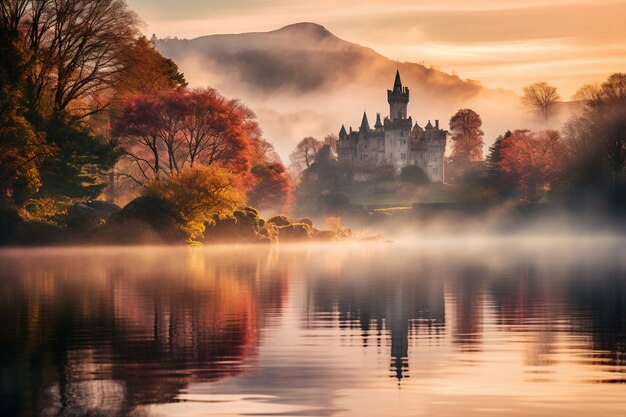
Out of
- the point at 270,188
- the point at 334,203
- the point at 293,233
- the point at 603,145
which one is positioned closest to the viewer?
the point at 293,233

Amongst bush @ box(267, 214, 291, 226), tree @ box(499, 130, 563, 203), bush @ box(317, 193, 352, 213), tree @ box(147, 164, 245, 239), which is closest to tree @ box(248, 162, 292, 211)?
bush @ box(267, 214, 291, 226)

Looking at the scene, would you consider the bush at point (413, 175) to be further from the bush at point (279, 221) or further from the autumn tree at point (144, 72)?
the bush at point (279, 221)

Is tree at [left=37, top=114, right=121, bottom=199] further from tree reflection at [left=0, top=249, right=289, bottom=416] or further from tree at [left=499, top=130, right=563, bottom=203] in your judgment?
tree at [left=499, top=130, right=563, bottom=203]

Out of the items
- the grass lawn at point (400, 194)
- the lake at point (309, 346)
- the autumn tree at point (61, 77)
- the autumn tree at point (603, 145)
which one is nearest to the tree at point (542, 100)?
the grass lawn at point (400, 194)

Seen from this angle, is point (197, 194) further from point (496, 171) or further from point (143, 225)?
point (496, 171)

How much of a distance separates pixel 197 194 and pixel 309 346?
5220 centimetres

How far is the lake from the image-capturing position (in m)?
15.0

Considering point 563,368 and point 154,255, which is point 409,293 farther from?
point 154,255

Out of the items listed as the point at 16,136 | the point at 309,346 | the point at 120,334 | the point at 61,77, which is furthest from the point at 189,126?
the point at 309,346

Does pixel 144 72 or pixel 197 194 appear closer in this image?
pixel 197 194

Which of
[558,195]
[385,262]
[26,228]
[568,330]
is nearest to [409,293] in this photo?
[568,330]

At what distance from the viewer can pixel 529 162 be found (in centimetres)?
12812

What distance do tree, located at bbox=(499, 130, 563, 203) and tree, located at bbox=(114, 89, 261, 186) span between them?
46987 mm

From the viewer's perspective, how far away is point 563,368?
58.2 ft
